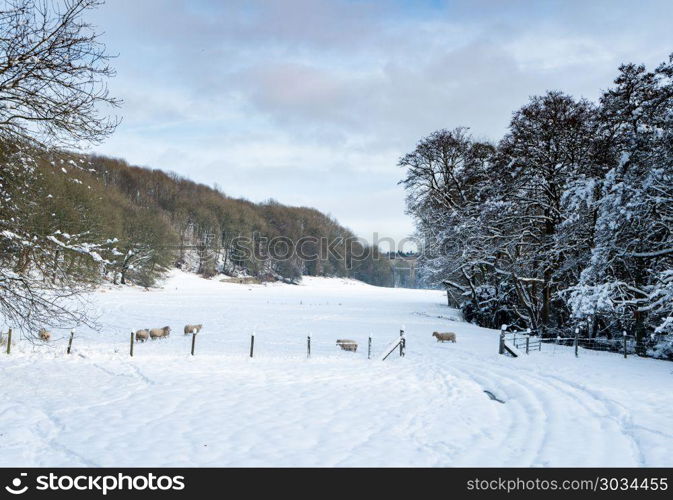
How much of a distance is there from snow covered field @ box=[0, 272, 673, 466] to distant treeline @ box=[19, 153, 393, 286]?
3052 centimetres

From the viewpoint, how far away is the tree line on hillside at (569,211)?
611 inches

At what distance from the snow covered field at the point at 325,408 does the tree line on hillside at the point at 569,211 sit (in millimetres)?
3259

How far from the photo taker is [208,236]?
9681cm

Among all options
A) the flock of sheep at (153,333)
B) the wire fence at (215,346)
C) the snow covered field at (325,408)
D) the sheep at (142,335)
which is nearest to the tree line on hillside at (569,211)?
the snow covered field at (325,408)

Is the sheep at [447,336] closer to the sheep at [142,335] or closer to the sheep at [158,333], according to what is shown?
the sheep at [158,333]

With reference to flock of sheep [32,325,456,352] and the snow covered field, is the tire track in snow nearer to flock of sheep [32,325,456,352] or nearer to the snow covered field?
the snow covered field

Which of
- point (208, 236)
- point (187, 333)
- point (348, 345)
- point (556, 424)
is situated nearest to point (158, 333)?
point (187, 333)

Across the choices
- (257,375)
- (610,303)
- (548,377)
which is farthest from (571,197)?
(257,375)

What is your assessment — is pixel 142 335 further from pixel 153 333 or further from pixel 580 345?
pixel 580 345

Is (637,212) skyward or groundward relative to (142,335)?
skyward

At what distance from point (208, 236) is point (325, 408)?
91.8m

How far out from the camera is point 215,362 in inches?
613

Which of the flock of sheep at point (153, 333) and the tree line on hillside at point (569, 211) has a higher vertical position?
the tree line on hillside at point (569, 211)
